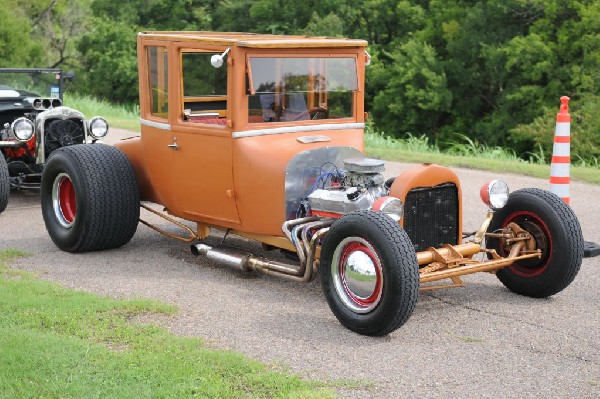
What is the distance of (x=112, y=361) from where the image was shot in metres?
4.98

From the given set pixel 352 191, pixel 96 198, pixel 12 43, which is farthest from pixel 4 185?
pixel 12 43

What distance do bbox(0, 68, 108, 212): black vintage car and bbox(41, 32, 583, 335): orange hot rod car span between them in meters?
2.53

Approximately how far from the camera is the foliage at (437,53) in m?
29.8

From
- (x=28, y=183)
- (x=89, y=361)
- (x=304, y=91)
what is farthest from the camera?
(x=28, y=183)

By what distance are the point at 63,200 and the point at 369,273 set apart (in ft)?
11.9

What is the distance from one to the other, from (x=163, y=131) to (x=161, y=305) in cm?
186

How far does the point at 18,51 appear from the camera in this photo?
3881 cm

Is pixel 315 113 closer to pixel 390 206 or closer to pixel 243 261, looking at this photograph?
pixel 243 261

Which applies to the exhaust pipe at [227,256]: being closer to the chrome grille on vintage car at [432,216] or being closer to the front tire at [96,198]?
the front tire at [96,198]

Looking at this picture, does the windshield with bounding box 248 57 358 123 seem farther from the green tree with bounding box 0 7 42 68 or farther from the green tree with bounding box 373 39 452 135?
the green tree with bounding box 0 7 42 68

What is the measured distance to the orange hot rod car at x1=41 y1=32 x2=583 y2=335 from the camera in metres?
5.88

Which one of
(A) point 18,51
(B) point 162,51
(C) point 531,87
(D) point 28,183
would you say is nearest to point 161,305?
(B) point 162,51

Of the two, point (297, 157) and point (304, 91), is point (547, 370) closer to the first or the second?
point (297, 157)

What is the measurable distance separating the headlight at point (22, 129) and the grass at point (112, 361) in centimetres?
482
